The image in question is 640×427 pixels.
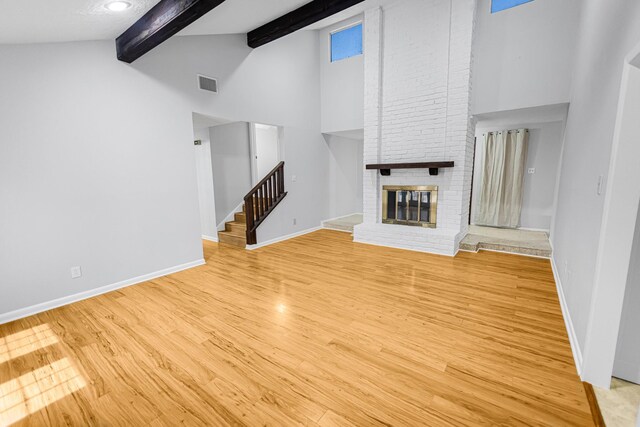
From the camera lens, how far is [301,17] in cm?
349

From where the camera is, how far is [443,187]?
4.66 m

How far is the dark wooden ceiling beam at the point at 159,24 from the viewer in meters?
2.26

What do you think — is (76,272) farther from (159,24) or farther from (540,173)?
(540,173)

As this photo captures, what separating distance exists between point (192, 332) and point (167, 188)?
6.97ft

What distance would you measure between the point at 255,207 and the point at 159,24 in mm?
2986

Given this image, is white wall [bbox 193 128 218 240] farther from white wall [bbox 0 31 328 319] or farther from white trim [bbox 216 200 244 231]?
white wall [bbox 0 31 328 319]

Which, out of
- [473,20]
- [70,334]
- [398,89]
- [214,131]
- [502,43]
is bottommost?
[70,334]

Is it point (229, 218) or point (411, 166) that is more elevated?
point (411, 166)

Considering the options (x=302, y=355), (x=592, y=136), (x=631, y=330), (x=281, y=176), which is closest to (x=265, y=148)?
(x=281, y=176)

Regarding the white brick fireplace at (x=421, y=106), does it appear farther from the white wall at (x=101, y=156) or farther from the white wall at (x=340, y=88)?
the white wall at (x=101, y=156)

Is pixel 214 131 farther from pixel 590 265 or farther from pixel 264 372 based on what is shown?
pixel 590 265

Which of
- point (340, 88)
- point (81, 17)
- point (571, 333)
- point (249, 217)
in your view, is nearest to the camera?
point (571, 333)

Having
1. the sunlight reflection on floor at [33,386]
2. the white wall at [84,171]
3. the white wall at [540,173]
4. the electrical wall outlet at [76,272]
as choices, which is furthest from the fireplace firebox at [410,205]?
the sunlight reflection on floor at [33,386]

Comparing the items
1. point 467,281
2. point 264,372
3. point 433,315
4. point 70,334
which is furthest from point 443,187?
point 70,334
